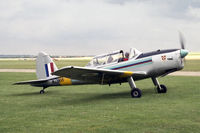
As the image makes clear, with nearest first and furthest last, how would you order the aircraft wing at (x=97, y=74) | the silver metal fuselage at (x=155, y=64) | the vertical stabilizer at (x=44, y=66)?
the aircraft wing at (x=97, y=74)
the silver metal fuselage at (x=155, y=64)
the vertical stabilizer at (x=44, y=66)

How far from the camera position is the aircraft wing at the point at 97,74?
10895 millimetres

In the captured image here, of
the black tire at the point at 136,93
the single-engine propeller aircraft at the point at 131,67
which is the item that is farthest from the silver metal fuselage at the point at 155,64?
the black tire at the point at 136,93

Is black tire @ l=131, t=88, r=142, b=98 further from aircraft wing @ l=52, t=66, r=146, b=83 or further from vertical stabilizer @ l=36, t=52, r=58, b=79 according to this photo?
vertical stabilizer @ l=36, t=52, r=58, b=79

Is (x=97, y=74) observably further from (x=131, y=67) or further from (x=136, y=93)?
(x=136, y=93)

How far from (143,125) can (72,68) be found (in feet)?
14.6

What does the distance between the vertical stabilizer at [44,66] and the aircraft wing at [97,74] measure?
10.4ft

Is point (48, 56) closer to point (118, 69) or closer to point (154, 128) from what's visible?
point (118, 69)

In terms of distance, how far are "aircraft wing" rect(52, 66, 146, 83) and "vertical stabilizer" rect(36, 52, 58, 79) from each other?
3.18 meters

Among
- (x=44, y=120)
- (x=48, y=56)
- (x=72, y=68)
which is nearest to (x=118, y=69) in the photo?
(x=72, y=68)

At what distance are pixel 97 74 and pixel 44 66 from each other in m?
4.23

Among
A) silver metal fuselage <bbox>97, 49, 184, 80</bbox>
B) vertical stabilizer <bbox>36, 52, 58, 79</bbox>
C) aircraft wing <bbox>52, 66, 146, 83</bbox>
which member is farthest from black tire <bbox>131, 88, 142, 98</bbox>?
vertical stabilizer <bbox>36, 52, 58, 79</bbox>

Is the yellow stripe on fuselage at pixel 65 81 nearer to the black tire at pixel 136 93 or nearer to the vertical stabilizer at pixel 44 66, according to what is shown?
the vertical stabilizer at pixel 44 66

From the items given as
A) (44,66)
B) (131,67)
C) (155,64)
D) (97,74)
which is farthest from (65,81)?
(155,64)

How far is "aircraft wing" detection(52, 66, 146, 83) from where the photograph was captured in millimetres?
10895
